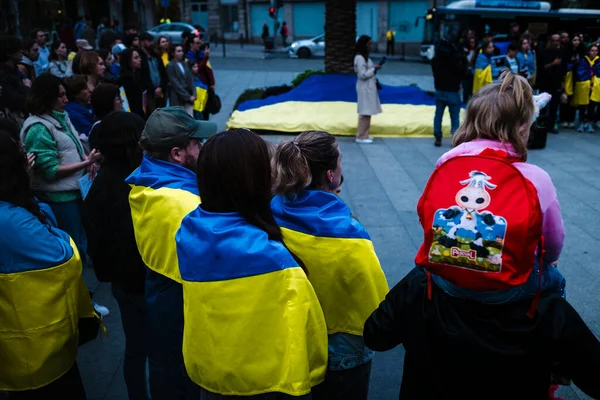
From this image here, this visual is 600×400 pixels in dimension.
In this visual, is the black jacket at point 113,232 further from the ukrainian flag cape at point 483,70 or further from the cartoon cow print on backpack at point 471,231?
the ukrainian flag cape at point 483,70

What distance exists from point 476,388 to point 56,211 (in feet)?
11.7

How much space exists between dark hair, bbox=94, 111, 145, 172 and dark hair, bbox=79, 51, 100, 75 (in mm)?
3255

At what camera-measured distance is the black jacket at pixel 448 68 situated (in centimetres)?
915

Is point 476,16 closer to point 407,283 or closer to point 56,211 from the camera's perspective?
point 56,211

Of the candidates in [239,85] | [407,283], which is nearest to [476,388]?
[407,283]

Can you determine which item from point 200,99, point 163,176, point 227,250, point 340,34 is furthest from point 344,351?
point 340,34

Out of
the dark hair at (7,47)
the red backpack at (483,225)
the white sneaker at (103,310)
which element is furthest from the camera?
the dark hair at (7,47)

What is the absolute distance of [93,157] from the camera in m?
4.20

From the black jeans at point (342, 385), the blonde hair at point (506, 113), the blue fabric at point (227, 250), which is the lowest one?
the black jeans at point (342, 385)

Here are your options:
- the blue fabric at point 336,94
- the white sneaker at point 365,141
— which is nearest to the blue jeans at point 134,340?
the white sneaker at point 365,141

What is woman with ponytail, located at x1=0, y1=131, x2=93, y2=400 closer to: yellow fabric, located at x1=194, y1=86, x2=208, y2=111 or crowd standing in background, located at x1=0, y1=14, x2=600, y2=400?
crowd standing in background, located at x1=0, y1=14, x2=600, y2=400

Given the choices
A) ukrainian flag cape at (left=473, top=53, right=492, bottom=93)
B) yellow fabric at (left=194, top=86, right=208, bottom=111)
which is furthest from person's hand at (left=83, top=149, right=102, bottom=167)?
ukrainian flag cape at (left=473, top=53, right=492, bottom=93)

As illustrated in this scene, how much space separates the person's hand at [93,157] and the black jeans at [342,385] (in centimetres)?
251

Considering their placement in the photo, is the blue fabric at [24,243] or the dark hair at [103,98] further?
the dark hair at [103,98]
